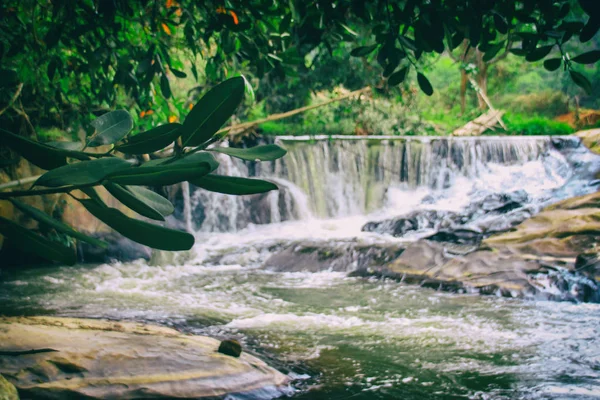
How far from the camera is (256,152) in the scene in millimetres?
1096

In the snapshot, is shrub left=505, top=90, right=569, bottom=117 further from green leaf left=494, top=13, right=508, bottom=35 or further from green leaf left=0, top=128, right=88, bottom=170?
green leaf left=0, top=128, right=88, bottom=170

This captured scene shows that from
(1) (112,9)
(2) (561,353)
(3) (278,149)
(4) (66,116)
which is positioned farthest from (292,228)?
(3) (278,149)

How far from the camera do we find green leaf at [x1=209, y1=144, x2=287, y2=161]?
1.05 m

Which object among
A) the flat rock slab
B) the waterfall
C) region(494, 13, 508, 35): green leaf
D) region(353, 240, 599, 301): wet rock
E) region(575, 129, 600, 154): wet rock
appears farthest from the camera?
region(575, 129, 600, 154): wet rock

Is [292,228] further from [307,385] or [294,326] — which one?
[307,385]

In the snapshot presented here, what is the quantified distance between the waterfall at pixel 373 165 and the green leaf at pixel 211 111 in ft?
39.7

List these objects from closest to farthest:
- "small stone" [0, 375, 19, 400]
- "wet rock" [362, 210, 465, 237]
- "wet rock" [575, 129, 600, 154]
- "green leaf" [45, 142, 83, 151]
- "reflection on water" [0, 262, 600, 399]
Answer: "green leaf" [45, 142, 83, 151]
"small stone" [0, 375, 19, 400]
"reflection on water" [0, 262, 600, 399]
"wet rock" [362, 210, 465, 237]
"wet rock" [575, 129, 600, 154]

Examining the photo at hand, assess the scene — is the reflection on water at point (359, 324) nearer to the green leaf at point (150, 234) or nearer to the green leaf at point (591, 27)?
the green leaf at point (591, 27)

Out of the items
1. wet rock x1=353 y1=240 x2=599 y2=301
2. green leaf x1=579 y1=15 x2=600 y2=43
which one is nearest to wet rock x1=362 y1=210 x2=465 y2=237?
wet rock x1=353 y1=240 x2=599 y2=301

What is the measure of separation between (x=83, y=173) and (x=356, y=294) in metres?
5.92

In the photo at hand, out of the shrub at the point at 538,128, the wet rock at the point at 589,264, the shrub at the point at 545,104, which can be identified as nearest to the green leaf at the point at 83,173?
the wet rock at the point at 589,264

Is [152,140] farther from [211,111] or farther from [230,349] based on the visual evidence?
[230,349]

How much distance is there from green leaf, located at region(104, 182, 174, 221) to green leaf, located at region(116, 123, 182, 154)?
80 millimetres

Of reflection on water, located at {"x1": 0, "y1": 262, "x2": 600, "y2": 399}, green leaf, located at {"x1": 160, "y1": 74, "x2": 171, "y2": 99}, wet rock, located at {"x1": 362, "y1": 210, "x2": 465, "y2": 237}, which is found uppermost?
green leaf, located at {"x1": 160, "y1": 74, "x2": 171, "y2": 99}
